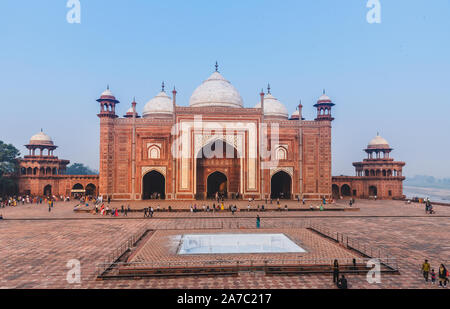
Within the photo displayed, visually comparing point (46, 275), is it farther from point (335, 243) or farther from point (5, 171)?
point (5, 171)

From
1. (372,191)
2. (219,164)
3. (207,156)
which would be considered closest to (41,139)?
(207,156)

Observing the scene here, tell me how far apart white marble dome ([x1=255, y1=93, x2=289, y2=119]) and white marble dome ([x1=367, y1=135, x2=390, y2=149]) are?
34.5ft

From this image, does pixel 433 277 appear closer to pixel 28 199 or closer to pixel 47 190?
pixel 28 199

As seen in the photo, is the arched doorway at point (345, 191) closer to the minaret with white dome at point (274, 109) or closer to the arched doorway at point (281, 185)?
the arched doorway at point (281, 185)

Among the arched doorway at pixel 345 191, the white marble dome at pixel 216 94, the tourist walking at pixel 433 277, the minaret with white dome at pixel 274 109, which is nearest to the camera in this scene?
the tourist walking at pixel 433 277

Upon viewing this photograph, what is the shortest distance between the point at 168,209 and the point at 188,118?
1005 centimetres

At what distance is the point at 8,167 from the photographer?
33094mm

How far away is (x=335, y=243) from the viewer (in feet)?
40.0

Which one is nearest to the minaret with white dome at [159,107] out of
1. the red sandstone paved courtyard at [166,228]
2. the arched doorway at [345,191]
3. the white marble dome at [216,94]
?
the white marble dome at [216,94]

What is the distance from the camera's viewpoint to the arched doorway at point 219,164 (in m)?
30.8

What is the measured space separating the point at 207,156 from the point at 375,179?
1918 centimetres

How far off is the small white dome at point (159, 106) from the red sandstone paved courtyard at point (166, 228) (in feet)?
59.1
